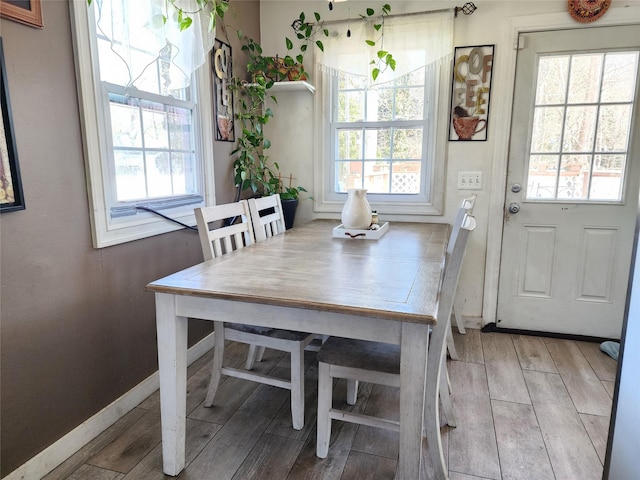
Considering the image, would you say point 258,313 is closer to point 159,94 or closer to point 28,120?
point 28,120

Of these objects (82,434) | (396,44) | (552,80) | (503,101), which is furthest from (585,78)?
(82,434)

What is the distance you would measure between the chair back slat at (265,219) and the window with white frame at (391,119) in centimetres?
66

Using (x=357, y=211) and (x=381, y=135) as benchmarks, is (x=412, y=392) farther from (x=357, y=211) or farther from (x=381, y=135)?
(x=381, y=135)

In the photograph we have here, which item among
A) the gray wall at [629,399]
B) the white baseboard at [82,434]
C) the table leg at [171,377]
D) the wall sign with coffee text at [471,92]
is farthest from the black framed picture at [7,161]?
the wall sign with coffee text at [471,92]

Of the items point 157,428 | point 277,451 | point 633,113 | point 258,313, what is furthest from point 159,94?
point 633,113

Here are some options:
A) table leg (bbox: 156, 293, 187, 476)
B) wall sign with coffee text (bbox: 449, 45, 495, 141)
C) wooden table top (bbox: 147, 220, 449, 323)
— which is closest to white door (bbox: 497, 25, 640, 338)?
wall sign with coffee text (bbox: 449, 45, 495, 141)

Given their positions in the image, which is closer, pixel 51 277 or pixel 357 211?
pixel 51 277

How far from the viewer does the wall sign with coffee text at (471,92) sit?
258 centimetres

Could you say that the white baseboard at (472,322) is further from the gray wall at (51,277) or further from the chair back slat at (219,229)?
the gray wall at (51,277)

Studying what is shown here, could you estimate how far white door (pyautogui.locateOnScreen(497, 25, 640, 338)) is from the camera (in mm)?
2434

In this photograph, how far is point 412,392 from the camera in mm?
1162

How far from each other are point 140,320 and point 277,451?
3.11ft

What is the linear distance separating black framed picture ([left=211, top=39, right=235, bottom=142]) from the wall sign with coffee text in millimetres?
1529

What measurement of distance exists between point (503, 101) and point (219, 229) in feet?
6.71
